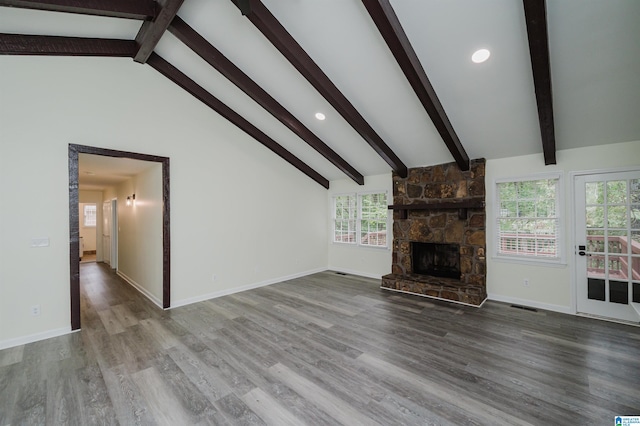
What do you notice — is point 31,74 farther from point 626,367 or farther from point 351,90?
point 626,367

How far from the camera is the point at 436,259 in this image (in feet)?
17.7

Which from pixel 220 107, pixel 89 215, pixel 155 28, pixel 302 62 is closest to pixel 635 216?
pixel 302 62

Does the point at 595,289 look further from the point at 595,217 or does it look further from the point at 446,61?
the point at 446,61

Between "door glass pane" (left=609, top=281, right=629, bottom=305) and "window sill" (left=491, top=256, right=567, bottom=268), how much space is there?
21.8 inches

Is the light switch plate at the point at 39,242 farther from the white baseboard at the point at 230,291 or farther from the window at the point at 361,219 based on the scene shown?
the window at the point at 361,219

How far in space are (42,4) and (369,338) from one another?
485cm


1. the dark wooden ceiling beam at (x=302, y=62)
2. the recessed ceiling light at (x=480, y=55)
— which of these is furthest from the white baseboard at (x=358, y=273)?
the recessed ceiling light at (x=480, y=55)

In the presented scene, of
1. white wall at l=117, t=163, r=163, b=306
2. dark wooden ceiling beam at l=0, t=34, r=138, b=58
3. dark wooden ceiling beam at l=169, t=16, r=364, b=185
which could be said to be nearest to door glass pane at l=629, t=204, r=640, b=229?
dark wooden ceiling beam at l=169, t=16, r=364, b=185

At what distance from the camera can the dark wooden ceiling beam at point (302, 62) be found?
2799mm

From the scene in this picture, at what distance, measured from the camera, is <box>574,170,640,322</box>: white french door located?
11.9 feet

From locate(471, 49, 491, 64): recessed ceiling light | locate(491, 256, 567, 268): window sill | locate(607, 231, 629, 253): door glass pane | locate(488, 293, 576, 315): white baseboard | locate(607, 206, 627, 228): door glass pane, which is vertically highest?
locate(471, 49, 491, 64): recessed ceiling light

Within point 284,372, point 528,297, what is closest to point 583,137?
point 528,297

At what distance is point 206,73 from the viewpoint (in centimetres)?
414

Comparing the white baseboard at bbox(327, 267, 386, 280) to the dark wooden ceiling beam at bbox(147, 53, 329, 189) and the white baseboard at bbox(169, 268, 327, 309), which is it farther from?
the dark wooden ceiling beam at bbox(147, 53, 329, 189)
